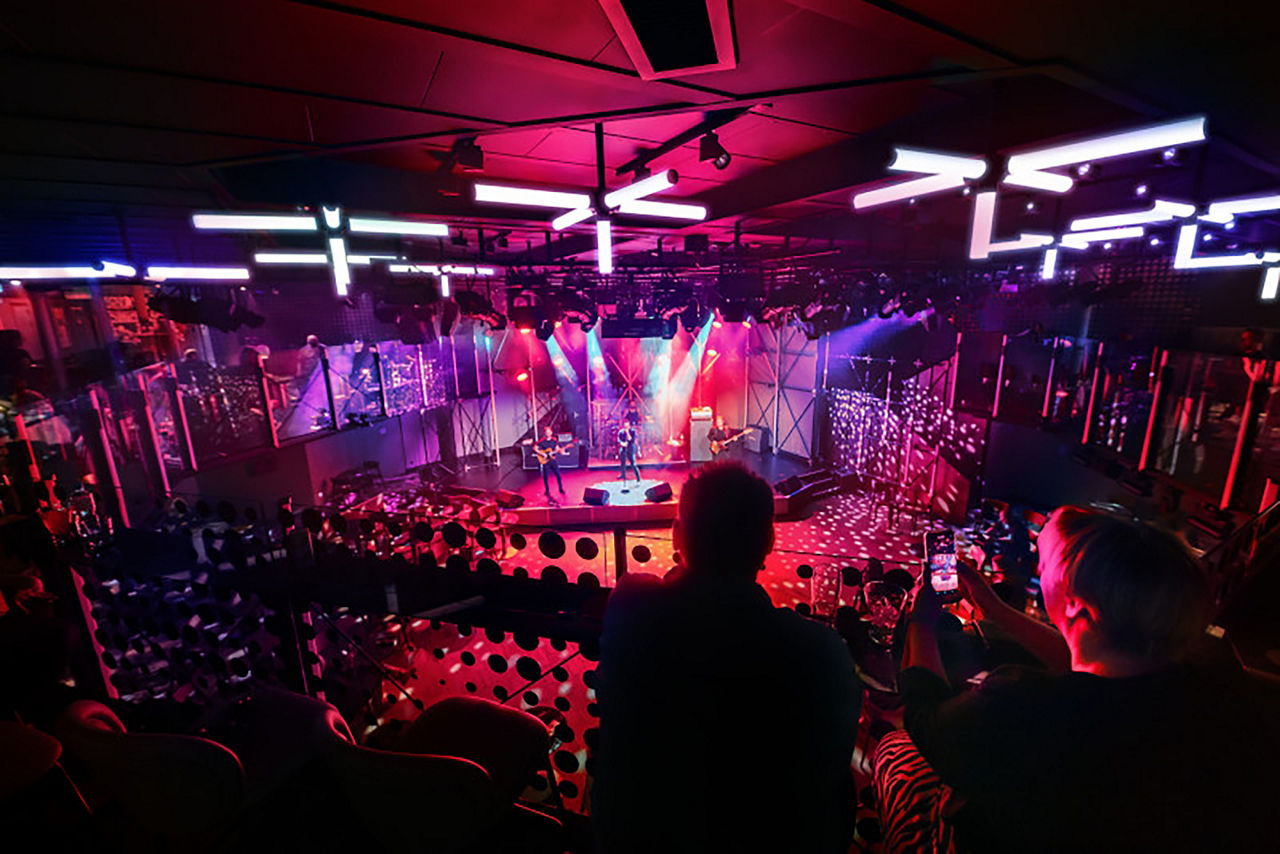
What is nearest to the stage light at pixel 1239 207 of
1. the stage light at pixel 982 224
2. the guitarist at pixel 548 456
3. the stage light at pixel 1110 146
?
the stage light at pixel 1110 146

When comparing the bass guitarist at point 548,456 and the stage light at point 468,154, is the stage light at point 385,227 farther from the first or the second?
the bass guitarist at point 548,456

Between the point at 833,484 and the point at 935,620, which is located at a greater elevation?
the point at 935,620

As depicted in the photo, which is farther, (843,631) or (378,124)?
(378,124)

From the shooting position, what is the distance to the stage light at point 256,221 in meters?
3.08

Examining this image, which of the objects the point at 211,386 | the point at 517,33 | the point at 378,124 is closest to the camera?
the point at 517,33

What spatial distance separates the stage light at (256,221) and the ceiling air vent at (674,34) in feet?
8.04

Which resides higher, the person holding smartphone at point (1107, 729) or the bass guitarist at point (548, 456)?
the person holding smartphone at point (1107, 729)

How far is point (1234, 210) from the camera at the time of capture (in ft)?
9.41

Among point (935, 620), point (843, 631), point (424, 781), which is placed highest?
point (935, 620)

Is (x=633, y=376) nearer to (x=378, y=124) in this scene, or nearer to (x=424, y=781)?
(x=378, y=124)

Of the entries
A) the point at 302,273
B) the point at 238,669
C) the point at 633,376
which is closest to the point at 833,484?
the point at 633,376

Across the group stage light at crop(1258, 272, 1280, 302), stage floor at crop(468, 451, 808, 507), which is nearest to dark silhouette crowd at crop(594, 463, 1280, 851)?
stage light at crop(1258, 272, 1280, 302)

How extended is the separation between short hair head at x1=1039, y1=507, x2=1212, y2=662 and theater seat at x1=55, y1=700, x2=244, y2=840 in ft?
8.13

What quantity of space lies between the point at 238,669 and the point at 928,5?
4.47 metres
